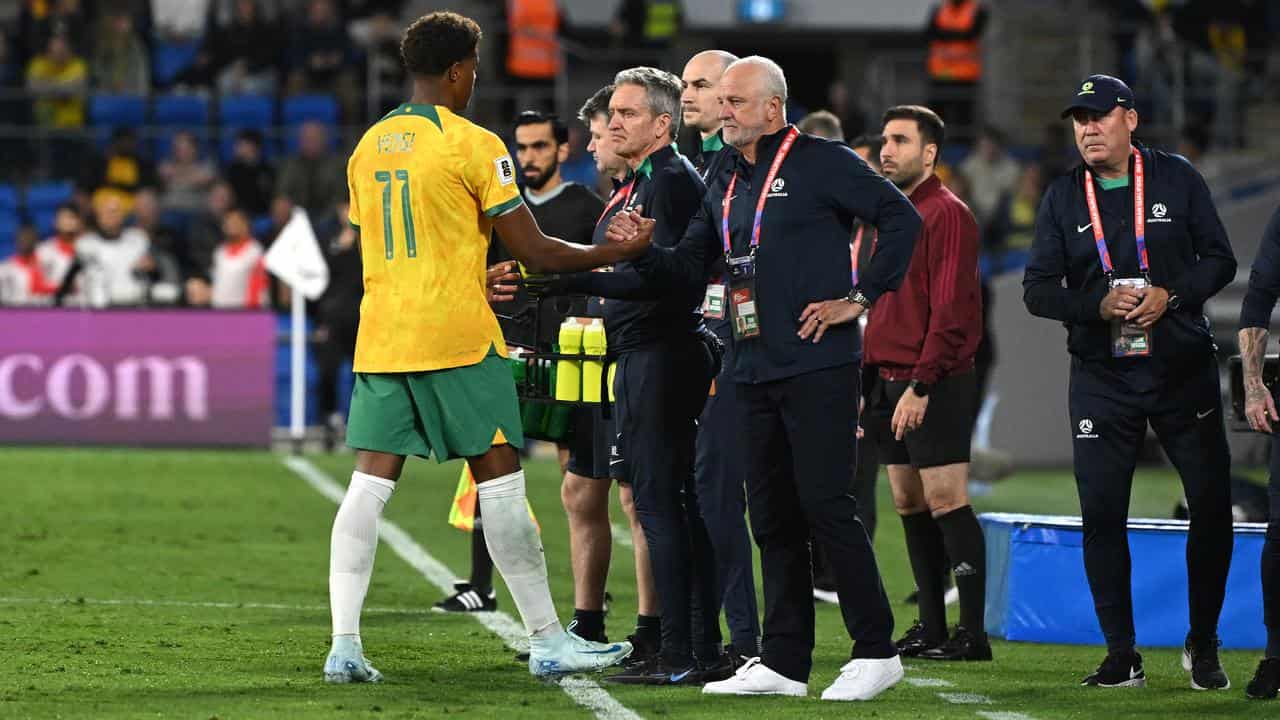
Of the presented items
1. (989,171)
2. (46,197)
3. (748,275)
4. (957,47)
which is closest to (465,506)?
(748,275)

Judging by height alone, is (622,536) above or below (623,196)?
below

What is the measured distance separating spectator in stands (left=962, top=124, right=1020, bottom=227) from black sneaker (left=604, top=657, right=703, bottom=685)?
15.7 m

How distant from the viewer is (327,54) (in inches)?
949

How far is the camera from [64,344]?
17.7 meters

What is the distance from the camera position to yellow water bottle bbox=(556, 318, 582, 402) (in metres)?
7.67

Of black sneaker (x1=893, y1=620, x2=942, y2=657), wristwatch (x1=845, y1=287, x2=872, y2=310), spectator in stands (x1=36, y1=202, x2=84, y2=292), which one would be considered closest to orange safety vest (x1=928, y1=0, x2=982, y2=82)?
spectator in stands (x1=36, y1=202, x2=84, y2=292)

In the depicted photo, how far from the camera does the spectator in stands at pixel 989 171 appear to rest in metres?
22.5

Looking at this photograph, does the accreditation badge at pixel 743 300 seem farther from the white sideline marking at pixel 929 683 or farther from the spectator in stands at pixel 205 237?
the spectator in stands at pixel 205 237

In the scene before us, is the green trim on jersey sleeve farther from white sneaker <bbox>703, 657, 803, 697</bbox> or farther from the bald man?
white sneaker <bbox>703, 657, 803, 697</bbox>

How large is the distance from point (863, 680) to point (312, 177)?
1612 centimetres

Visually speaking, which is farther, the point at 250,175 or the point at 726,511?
the point at 250,175

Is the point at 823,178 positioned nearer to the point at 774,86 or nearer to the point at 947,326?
the point at 774,86

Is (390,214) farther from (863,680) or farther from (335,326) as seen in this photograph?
Answer: (335,326)

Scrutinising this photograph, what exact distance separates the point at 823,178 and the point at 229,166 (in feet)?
54.0
